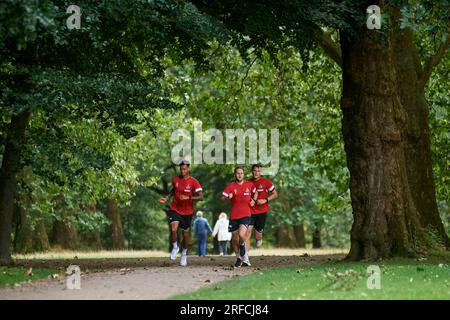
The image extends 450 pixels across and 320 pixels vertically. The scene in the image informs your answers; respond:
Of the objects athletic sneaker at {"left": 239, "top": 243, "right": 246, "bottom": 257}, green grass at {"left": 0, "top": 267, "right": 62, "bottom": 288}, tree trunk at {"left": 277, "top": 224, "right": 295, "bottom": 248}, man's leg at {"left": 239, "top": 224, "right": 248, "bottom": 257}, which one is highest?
man's leg at {"left": 239, "top": 224, "right": 248, "bottom": 257}

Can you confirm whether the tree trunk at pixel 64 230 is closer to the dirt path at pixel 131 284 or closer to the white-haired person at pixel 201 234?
the white-haired person at pixel 201 234

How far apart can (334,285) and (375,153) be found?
6.36 metres

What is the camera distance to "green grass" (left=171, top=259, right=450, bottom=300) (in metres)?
11.4

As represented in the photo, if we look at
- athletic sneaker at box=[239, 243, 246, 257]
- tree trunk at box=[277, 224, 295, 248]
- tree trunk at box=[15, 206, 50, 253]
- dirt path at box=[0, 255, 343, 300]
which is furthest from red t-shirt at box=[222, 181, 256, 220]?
tree trunk at box=[277, 224, 295, 248]

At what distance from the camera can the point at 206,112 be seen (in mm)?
28312

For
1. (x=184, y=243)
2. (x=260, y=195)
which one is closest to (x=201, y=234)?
(x=260, y=195)

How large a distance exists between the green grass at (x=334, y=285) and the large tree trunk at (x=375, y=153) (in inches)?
74.3

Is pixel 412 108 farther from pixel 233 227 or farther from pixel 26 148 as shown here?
pixel 26 148

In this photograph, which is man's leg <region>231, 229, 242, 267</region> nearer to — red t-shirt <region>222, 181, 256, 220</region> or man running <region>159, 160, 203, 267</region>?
red t-shirt <region>222, 181, 256, 220</region>

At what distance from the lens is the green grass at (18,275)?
48.5 feet

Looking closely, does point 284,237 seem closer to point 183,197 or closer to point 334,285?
point 183,197

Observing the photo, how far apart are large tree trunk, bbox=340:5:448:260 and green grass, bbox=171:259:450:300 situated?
1.89 m
